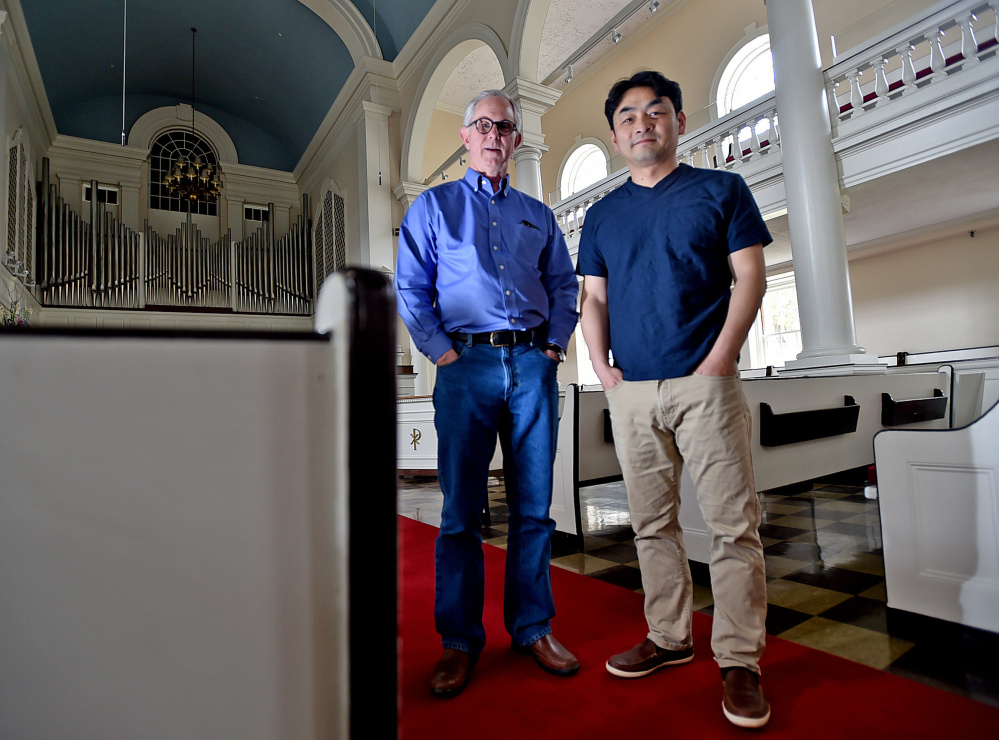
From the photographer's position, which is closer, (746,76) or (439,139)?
(746,76)

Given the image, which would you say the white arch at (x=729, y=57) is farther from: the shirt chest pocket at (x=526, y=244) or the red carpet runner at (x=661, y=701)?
the red carpet runner at (x=661, y=701)

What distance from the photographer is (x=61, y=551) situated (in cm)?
37

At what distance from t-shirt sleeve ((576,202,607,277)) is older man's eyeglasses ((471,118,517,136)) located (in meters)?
0.31

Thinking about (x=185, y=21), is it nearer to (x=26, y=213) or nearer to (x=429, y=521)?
(x=26, y=213)

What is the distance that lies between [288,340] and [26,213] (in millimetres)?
10919

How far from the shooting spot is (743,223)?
4.50ft

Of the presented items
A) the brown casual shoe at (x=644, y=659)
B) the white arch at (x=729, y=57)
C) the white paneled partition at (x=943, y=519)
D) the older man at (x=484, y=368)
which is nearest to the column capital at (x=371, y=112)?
the white arch at (x=729, y=57)

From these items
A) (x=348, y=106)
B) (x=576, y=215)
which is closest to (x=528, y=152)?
(x=576, y=215)

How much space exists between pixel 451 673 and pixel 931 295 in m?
9.49

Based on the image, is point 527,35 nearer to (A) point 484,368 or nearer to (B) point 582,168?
(B) point 582,168

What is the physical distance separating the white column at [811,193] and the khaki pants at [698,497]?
3.84 meters

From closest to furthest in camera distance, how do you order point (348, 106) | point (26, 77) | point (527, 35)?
1. point (527, 35)
2. point (26, 77)
3. point (348, 106)

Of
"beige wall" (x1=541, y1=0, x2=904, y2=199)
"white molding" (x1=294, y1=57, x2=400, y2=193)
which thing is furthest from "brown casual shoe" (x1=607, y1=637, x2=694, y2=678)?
"white molding" (x1=294, y1=57, x2=400, y2=193)

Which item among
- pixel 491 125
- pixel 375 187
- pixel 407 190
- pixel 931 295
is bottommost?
pixel 491 125
